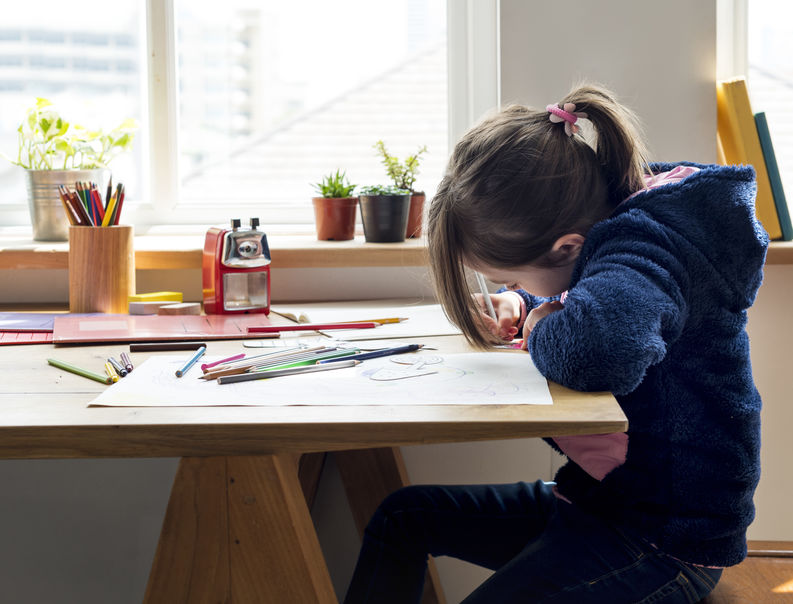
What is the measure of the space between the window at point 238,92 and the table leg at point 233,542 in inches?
46.0

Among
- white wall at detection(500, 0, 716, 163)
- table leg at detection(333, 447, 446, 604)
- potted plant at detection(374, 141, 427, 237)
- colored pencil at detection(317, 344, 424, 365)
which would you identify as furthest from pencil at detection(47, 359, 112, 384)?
white wall at detection(500, 0, 716, 163)

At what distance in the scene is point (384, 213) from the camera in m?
1.60

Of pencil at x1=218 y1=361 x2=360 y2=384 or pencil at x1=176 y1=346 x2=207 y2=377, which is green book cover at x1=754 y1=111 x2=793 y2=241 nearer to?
pencil at x1=218 y1=361 x2=360 y2=384

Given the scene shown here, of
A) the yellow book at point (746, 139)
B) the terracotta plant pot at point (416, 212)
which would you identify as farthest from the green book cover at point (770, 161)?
the terracotta plant pot at point (416, 212)

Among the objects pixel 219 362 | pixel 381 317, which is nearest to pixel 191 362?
pixel 219 362

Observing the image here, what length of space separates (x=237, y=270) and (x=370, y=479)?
1.44ft

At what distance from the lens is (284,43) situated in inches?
75.8

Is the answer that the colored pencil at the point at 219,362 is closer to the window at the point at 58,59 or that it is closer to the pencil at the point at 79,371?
the pencil at the point at 79,371

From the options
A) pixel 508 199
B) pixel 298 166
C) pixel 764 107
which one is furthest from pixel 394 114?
pixel 508 199

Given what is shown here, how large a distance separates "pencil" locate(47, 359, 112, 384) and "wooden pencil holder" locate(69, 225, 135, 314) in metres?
0.39

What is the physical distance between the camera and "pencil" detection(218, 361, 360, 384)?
89 cm

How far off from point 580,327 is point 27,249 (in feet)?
3.68

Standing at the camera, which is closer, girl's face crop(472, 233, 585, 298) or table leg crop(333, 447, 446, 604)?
girl's face crop(472, 233, 585, 298)

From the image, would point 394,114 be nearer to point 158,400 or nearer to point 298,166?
point 298,166
